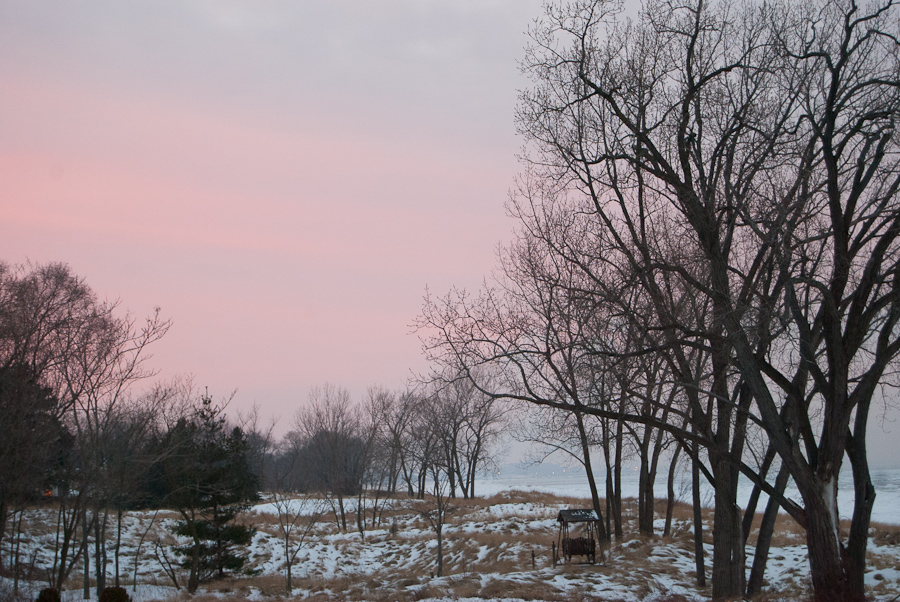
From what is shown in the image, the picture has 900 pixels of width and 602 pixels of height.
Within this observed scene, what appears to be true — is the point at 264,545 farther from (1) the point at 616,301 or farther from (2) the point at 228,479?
(1) the point at 616,301

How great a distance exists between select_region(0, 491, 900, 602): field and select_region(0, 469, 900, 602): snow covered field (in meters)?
0.05

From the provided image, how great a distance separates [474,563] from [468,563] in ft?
1.02

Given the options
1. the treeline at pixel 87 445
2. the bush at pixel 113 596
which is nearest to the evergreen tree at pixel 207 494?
the treeline at pixel 87 445

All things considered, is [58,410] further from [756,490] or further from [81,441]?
[756,490]

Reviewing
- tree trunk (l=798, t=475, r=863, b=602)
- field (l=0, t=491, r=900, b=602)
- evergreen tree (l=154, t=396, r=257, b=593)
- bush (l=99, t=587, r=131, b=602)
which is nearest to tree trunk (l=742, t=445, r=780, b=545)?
field (l=0, t=491, r=900, b=602)

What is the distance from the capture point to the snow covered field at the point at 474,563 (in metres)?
17.2

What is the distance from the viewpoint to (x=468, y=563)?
86.8 ft

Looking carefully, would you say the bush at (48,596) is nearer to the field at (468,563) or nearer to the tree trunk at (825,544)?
the field at (468,563)

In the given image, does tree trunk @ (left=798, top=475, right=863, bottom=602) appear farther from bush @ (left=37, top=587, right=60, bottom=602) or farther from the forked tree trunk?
bush @ (left=37, top=587, right=60, bottom=602)

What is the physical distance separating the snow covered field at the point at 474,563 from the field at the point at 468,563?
2.1 inches

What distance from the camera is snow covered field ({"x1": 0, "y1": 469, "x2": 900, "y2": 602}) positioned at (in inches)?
678

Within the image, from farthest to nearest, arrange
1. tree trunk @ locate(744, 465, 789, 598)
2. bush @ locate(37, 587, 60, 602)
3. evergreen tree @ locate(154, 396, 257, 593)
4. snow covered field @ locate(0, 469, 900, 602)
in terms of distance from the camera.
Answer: evergreen tree @ locate(154, 396, 257, 593)
snow covered field @ locate(0, 469, 900, 602)
tree trunk @ locate(744, 465, 789, 598)
bush @ locate(37, 587, 60, 602)

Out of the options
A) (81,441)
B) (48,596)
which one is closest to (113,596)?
(48,596)

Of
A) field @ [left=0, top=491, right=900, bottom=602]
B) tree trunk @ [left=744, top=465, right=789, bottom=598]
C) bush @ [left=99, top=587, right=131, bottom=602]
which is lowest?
field @ [left=0, top=491, right=900, bottom=602]
